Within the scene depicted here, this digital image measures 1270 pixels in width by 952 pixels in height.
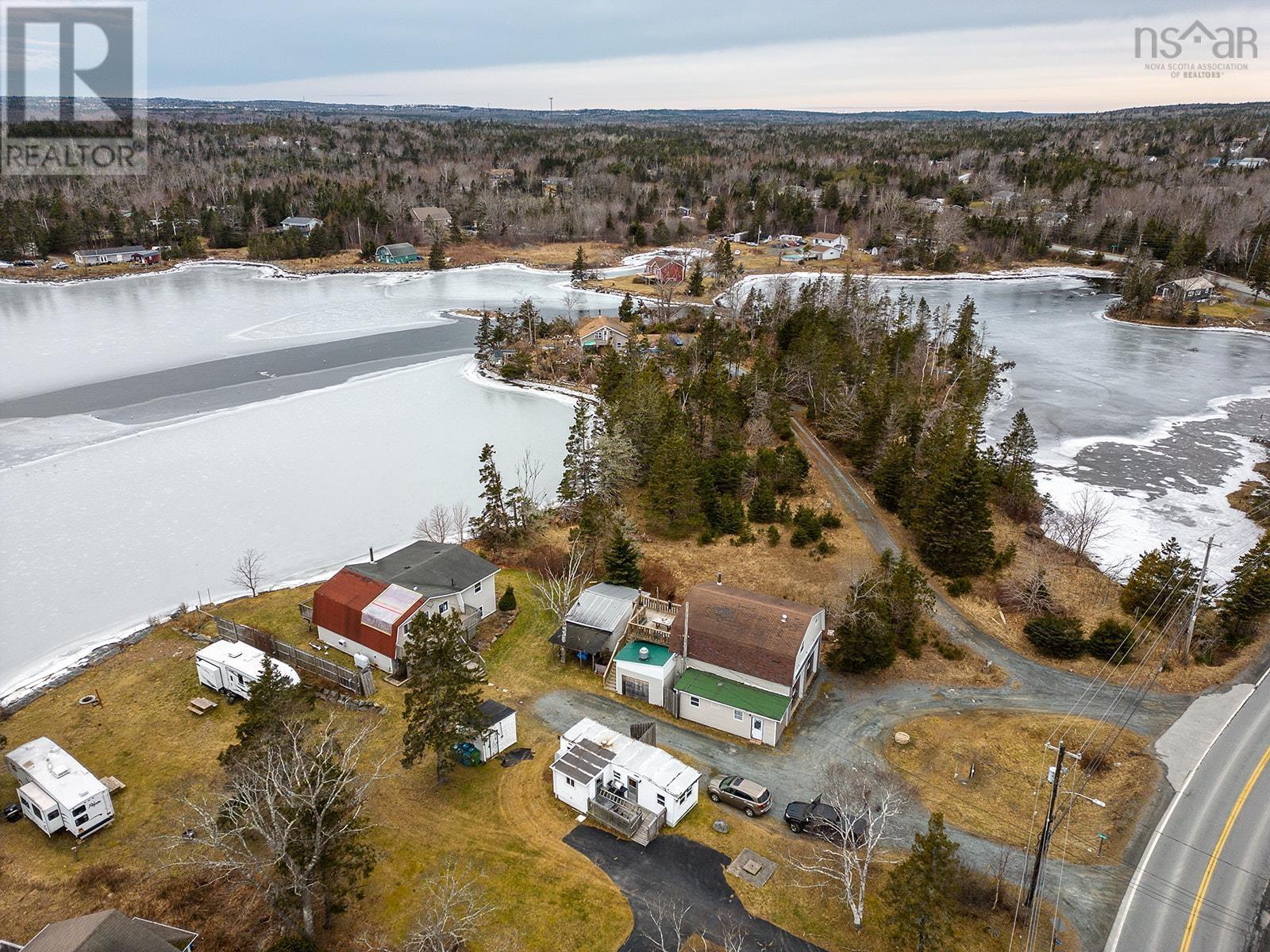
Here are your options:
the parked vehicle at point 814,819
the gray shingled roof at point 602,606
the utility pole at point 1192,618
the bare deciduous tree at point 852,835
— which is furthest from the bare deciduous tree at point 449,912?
the utility pole at point 1192,618

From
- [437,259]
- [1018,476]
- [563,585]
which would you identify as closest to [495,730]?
[563,585]

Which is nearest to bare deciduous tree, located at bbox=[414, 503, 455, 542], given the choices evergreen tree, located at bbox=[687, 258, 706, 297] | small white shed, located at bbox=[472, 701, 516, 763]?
small white shed, located at bbox=[472, 701, 516, 763]

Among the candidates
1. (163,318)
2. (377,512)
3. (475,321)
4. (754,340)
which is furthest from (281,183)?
(377,512)

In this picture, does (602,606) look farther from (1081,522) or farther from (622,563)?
(1081,522)

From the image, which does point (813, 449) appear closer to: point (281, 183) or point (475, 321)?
point (475, 321)

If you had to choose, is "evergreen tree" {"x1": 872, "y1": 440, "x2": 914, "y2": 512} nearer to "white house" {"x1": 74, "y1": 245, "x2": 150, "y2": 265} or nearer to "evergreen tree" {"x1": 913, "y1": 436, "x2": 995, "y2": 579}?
"evergreen tree" {"x1": 913, "y1": 436, "x2": 995, "y2": 579}
